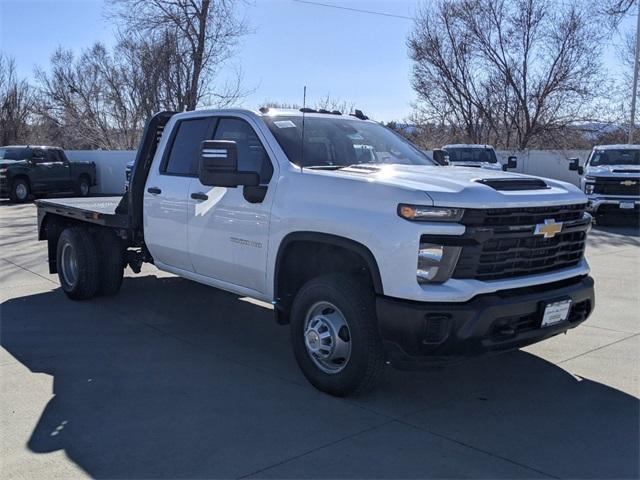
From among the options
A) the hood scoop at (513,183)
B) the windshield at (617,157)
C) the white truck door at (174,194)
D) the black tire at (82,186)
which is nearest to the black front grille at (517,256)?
the hood scoop at (513,183)

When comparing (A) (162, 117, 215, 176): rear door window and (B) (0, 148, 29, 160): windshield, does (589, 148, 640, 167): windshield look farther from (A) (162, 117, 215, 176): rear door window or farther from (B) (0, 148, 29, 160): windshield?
(B) (0, 148, 29, 160): windshield

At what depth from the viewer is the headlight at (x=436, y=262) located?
3.87 meters

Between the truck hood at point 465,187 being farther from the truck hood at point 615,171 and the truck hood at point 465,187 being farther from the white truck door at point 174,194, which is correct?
the truck hood at point 615,171

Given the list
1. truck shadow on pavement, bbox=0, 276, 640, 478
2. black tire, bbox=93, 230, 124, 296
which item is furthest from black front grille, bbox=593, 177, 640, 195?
black tire, bbox=93, 230, 124, 296

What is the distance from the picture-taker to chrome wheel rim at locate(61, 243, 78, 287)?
735cm

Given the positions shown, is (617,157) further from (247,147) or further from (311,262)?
(311,262)

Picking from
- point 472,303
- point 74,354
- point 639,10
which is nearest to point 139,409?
point 74,354

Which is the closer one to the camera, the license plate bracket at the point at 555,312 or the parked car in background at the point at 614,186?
the license plate bracket at the point at 555,312

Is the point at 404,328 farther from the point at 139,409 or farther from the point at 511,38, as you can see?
the point at 511,38

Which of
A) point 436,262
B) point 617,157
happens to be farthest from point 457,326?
point 617,157

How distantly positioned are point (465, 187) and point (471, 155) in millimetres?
15462

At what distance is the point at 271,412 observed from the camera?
166 inches

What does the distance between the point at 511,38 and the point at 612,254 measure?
66.3 feet

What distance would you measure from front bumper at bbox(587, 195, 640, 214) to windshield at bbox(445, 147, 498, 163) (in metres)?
3.89
